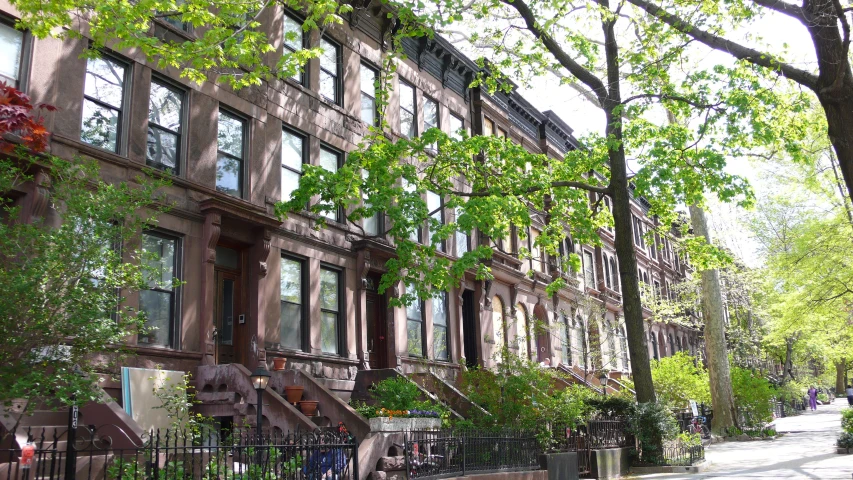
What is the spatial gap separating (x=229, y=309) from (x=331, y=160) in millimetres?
5518

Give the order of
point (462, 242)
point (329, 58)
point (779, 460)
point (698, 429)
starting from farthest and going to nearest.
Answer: point (462, 242) < point (698, 429) < point (329, 58) < point (779, 460)

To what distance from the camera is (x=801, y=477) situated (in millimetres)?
14344

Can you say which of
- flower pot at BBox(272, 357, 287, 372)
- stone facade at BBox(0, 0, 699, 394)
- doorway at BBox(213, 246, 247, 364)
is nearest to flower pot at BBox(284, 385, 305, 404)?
flower pot at BBox(272, 357, 287, 372)

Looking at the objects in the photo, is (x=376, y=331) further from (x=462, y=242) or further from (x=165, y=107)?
(x=165, y=107)

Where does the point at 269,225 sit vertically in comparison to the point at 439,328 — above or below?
above

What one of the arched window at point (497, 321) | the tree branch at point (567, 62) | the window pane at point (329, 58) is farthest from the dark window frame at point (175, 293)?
the arched window at point (497, 321)

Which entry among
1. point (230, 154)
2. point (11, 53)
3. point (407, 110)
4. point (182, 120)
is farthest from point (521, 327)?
point (11, 53)

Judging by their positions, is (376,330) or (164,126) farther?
(376,330)

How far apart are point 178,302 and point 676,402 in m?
21.5

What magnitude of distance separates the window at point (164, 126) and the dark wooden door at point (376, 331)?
→ 7.30 meters

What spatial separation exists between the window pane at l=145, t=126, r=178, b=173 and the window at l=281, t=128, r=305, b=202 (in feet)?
10.7

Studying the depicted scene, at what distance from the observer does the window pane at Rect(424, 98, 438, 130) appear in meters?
24.1

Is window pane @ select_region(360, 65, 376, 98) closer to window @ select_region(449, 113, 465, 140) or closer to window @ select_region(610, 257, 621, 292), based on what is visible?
window @ select_region(449, 113, 465, 140)

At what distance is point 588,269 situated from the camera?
36062 mm
